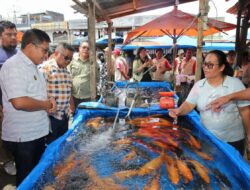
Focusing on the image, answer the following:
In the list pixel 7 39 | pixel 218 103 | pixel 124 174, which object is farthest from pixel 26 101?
pixel 218 103

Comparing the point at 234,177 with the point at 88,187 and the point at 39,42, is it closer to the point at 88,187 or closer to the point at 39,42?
the point at 88,187

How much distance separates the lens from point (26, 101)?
256cm

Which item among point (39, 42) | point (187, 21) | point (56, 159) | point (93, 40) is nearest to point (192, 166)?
point (56, 159)

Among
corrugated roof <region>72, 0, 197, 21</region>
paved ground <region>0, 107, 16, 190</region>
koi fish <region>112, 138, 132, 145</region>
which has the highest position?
corrugated roof <region>72, 0, 197, 21</region>

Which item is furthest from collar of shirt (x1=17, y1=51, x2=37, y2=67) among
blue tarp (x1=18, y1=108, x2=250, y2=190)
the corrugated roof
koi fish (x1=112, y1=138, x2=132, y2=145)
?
the corrugated roof

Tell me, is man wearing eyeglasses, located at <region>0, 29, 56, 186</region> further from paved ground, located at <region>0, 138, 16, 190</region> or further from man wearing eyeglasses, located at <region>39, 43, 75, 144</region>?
paved ground, located at <region>0, 138, 16, 190</region>

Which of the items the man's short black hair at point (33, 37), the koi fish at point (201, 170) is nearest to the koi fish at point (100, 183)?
the koi fish at point (201, 170)

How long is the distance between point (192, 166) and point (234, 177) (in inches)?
15.6

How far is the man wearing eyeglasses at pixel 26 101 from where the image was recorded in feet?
8.45

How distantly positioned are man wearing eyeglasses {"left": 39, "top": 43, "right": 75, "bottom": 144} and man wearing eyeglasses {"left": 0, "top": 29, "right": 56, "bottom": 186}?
87 cm

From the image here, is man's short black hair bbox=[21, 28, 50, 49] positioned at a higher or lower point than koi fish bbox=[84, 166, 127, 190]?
higher

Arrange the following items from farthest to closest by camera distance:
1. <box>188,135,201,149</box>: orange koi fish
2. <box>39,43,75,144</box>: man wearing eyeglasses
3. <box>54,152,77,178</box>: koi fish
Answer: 1. <box>39,43,75,144</box>: man wearing eyeglasses
2. <box>188,135,201,149</box>: orange koi fish
3. <box>54,152,77,178</box>: koi fish

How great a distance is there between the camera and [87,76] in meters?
5.93

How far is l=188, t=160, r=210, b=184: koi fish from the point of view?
2330 millimetres
